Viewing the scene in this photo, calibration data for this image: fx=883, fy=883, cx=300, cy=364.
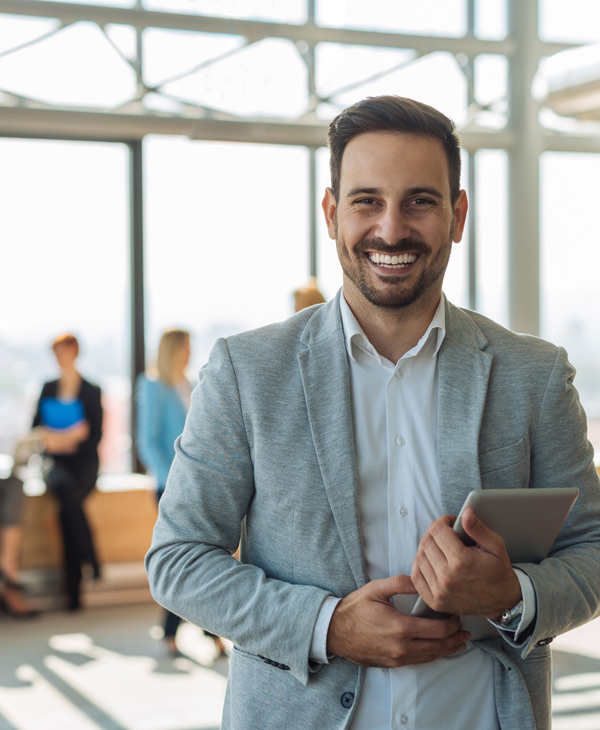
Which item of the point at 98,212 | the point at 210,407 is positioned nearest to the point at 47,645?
the point at 98,212

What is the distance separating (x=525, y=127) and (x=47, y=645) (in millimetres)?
5587

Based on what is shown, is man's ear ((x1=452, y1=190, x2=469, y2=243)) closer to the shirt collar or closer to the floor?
the shirt collar

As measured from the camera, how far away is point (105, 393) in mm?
6695

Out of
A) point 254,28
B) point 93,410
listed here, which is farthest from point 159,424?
point 254,28

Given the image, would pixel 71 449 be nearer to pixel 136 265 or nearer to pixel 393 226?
pixel 136 265

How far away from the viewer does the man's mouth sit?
1.45 meters

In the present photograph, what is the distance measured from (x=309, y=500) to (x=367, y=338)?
0.32m

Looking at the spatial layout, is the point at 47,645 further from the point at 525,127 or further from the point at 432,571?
the point at 525,127

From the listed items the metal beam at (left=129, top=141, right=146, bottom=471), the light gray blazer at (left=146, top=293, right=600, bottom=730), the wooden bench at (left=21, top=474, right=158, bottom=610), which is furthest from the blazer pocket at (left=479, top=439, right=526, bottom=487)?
the metal beam at (left=129, top=141, right=146, bottom=471)

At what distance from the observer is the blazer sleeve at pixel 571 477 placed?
140 cm

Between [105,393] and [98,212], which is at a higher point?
[98,212]

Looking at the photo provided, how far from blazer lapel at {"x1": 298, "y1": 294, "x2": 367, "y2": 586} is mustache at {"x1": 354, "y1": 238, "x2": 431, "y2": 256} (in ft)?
0.52

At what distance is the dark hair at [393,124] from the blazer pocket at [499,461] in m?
0.44

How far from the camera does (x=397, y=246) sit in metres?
1.44
